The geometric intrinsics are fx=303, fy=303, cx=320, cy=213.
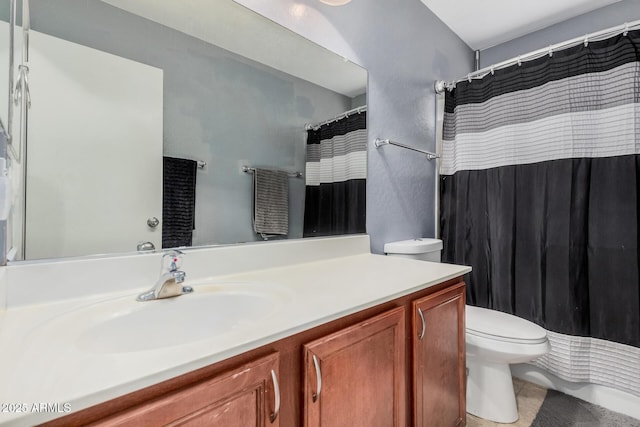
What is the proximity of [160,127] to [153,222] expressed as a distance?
1.04 feet

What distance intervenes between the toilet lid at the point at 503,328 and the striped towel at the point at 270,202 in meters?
1.04

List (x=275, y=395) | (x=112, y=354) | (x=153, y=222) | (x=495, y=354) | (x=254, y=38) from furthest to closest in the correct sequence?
(x=495, y=354) < (x=254, y=38) < (x=153, y=222) < (x=275, y=395) < (x=112, y=354)

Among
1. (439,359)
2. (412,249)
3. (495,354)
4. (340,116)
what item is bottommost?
(495,354)

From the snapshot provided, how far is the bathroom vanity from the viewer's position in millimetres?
465

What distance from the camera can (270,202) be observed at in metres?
1.28

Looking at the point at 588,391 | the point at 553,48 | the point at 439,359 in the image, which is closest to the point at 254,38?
the point at 439,359

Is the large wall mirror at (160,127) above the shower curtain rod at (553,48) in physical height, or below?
below

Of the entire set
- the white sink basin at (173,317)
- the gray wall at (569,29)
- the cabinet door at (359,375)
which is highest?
the gray wall at (569,29)

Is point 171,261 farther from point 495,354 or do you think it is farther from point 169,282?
point 495,354

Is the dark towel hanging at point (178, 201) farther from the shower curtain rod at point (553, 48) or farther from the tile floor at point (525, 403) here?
the shower curtain rod at point (553, 48)

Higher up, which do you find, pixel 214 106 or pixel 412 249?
pixel 214 106

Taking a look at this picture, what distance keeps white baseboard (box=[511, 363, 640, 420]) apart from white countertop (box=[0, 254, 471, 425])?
1.39 meters

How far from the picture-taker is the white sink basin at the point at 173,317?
69 cm

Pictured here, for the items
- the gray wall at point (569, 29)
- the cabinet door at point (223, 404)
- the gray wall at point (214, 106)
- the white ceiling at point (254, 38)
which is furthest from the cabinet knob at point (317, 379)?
the gray wall at point (569, 29)
